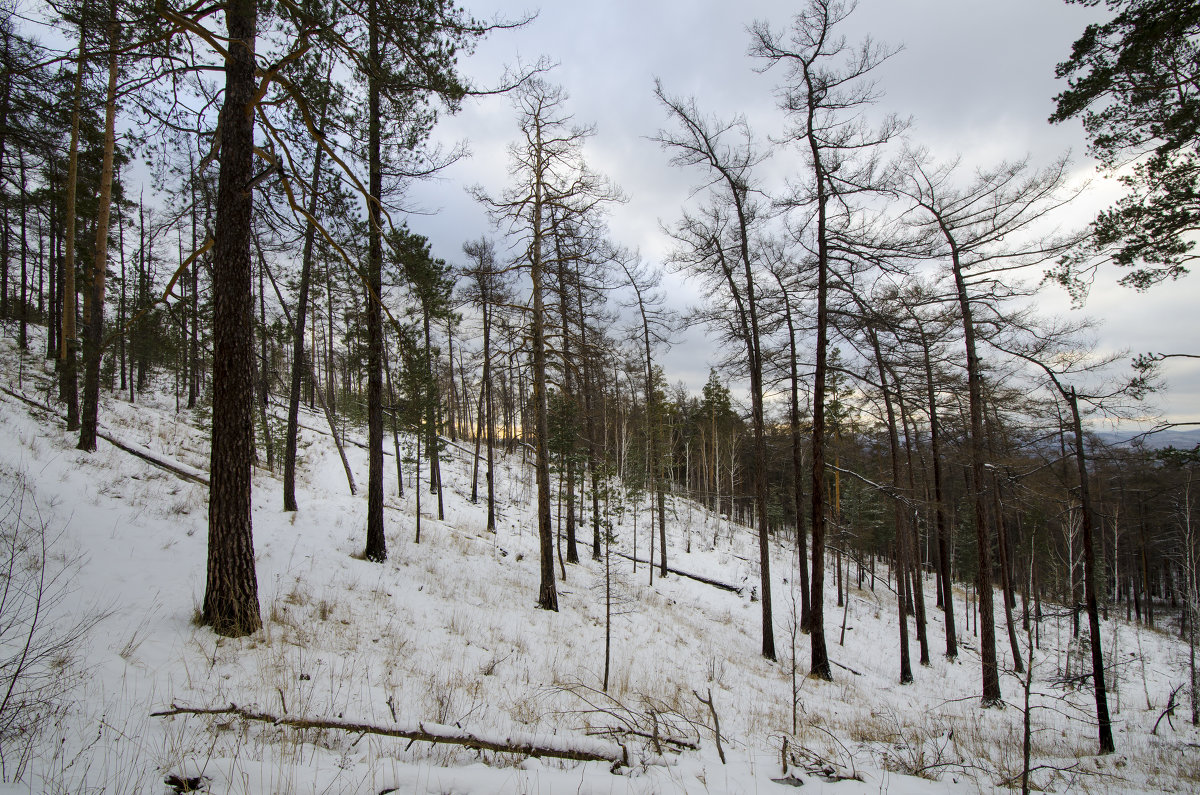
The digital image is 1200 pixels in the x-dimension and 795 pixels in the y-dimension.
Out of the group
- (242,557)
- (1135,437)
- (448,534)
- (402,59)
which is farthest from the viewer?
(448,534)

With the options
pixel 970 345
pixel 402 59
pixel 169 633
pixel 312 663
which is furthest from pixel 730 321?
pixel 169 633

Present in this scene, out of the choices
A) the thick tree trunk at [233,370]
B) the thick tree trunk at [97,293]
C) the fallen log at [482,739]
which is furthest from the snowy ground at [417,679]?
the thick tree trunk at [97,293]

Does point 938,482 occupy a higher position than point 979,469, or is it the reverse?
point 979,469

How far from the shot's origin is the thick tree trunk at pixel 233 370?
207 inches

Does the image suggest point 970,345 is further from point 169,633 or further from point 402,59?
point 169,633

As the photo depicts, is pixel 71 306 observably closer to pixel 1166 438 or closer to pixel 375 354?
pixel 375 354

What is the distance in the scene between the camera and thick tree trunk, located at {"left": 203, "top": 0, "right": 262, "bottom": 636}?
17.3 ft

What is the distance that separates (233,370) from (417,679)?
175 inches

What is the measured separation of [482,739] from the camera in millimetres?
3162

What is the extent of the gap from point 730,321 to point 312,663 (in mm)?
10184

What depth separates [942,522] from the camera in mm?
13219

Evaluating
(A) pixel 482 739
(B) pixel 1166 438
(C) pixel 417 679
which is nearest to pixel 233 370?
(C) pixel 417 679

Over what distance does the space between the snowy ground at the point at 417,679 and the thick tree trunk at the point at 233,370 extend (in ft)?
1.66

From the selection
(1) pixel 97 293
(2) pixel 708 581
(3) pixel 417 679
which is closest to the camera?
(3) pixel 417 679
